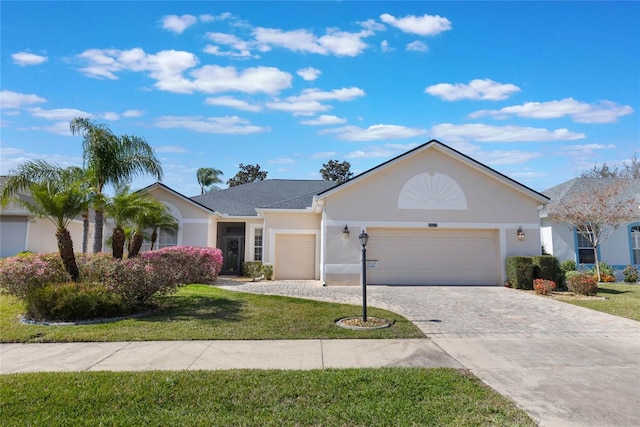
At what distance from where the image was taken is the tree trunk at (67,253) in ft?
30.8

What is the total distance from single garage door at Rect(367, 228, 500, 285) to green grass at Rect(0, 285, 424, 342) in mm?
6080

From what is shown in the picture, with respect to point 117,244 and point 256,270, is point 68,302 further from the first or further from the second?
point 256,270

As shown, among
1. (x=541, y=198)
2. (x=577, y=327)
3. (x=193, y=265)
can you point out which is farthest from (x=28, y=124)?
(x=541, y=198)

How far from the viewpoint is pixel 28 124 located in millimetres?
10898

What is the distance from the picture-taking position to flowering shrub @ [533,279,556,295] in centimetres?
1341

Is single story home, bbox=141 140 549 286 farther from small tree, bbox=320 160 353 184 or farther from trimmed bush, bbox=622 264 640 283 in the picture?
small tree, bbox=320 160 353 184

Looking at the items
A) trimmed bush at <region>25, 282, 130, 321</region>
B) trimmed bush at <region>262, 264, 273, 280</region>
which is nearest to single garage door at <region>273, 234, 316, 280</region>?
trimmed bush at <region>262, 264, 273, 280</region>

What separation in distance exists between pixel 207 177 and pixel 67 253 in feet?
101

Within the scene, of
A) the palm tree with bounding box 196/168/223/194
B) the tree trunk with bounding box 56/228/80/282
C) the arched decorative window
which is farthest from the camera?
the palm tree with bounding box 196/168/223/194

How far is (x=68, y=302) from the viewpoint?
8.22m

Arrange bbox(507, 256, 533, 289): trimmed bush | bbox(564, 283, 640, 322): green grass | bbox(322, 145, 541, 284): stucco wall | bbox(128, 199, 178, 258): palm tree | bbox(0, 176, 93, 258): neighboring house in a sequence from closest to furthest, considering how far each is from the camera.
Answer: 1. bbox(564, 283, 640, 322): green grass
2. bbox(128, 199, 178, 258): palm tree
3. bbox(507, 256, 533, 289): trimmed bush
4. bbox(322, 145, 541, 284): stucco wall
5. bbox(0, 176, 93, 258): neighboring house

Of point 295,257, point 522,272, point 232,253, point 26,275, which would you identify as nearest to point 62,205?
point 26,275

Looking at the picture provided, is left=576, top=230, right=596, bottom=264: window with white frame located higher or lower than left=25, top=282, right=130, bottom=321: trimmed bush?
higher

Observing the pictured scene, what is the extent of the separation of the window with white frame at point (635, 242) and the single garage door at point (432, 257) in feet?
30.2
